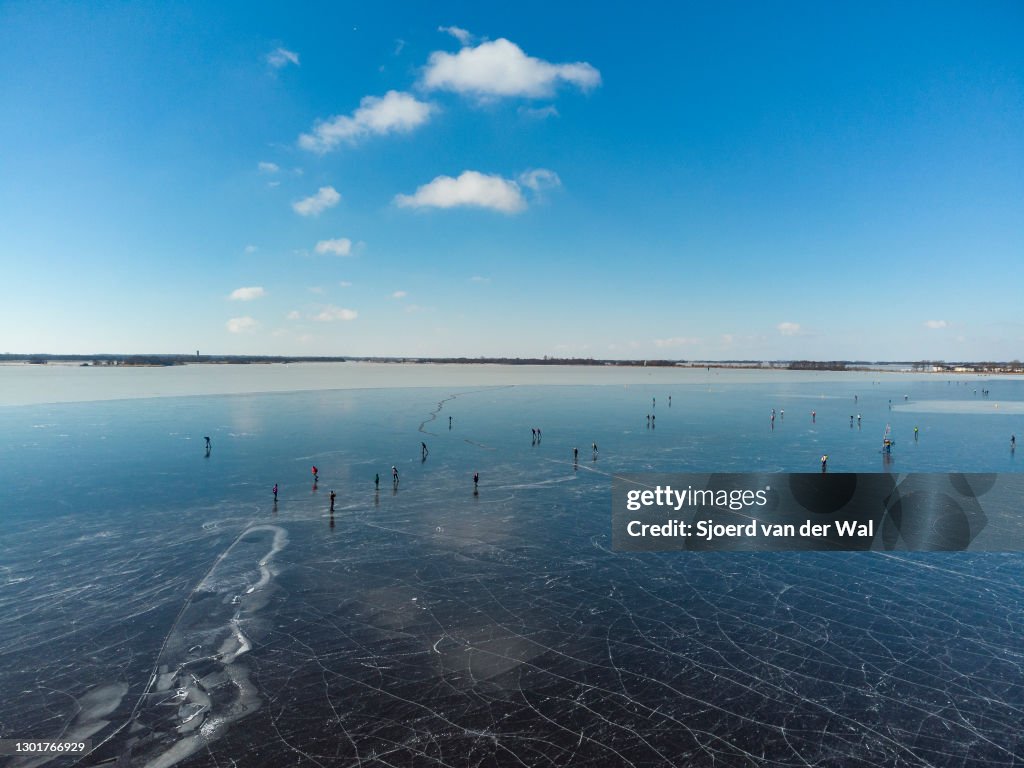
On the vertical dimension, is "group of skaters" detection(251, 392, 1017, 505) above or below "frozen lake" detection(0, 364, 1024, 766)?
above

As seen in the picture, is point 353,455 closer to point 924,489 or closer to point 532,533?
point 532,533

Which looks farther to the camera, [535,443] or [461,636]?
[535,443]

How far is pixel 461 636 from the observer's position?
52.3ft

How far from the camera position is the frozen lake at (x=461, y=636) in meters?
11.9

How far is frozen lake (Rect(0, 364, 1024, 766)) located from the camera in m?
11.9

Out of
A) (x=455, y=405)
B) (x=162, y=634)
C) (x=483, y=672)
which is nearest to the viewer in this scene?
(x=483, y=672)

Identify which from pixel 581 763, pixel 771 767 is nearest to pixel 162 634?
pixel 581 763

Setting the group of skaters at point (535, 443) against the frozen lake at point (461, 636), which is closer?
the frozen lake at point (461, 636)

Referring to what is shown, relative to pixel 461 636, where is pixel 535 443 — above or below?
above

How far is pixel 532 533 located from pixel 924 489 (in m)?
25.4

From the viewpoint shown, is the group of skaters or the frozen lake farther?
the group of skaters

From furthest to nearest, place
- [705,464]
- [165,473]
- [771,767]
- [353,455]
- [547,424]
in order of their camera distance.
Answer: [547,424]
[353,455]
[705,464]
[165,473]
[771,767]

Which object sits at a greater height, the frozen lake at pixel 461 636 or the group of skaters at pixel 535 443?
the group of skaters at pixel 535 443

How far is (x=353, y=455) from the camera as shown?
43.6 m
